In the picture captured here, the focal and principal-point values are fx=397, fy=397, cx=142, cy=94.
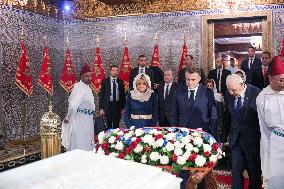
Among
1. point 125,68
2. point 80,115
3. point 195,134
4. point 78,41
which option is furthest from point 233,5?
point 195,134

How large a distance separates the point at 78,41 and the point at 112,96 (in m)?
3.41

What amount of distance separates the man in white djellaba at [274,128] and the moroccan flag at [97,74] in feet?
22.1

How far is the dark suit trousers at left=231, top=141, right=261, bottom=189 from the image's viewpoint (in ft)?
14.9

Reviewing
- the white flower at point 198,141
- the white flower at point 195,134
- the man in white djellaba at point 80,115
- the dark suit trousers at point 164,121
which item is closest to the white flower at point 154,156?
the white flower at point 198,141

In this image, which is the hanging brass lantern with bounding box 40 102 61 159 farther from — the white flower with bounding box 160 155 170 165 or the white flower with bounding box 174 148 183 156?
the white flower with bounding box 174 148 183 156

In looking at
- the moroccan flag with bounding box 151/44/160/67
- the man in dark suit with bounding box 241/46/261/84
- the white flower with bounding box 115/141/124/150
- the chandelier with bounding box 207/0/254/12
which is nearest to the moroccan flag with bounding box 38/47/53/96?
the moroccan flag with bounding box 151/44/160/67

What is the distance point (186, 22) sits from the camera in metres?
10.4

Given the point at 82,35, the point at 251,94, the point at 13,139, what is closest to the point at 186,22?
the point at 82,35

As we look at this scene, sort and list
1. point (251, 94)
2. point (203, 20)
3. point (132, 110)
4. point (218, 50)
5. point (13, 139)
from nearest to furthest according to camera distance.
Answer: point (251, 94) < point (132, 110) < point (13, 139) < point (203, 20) < point (218, 50)

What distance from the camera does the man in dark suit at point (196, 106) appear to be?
4.84 metres

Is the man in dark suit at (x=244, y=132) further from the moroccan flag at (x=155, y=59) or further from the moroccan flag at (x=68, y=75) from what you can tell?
the moroccan flag at (x=68, y=75)

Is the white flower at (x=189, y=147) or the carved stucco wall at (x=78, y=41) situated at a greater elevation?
the carved stucco wall at (x=78, y=41)

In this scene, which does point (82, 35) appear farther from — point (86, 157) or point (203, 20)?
point (86, 157)

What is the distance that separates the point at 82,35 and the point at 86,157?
9385mm
